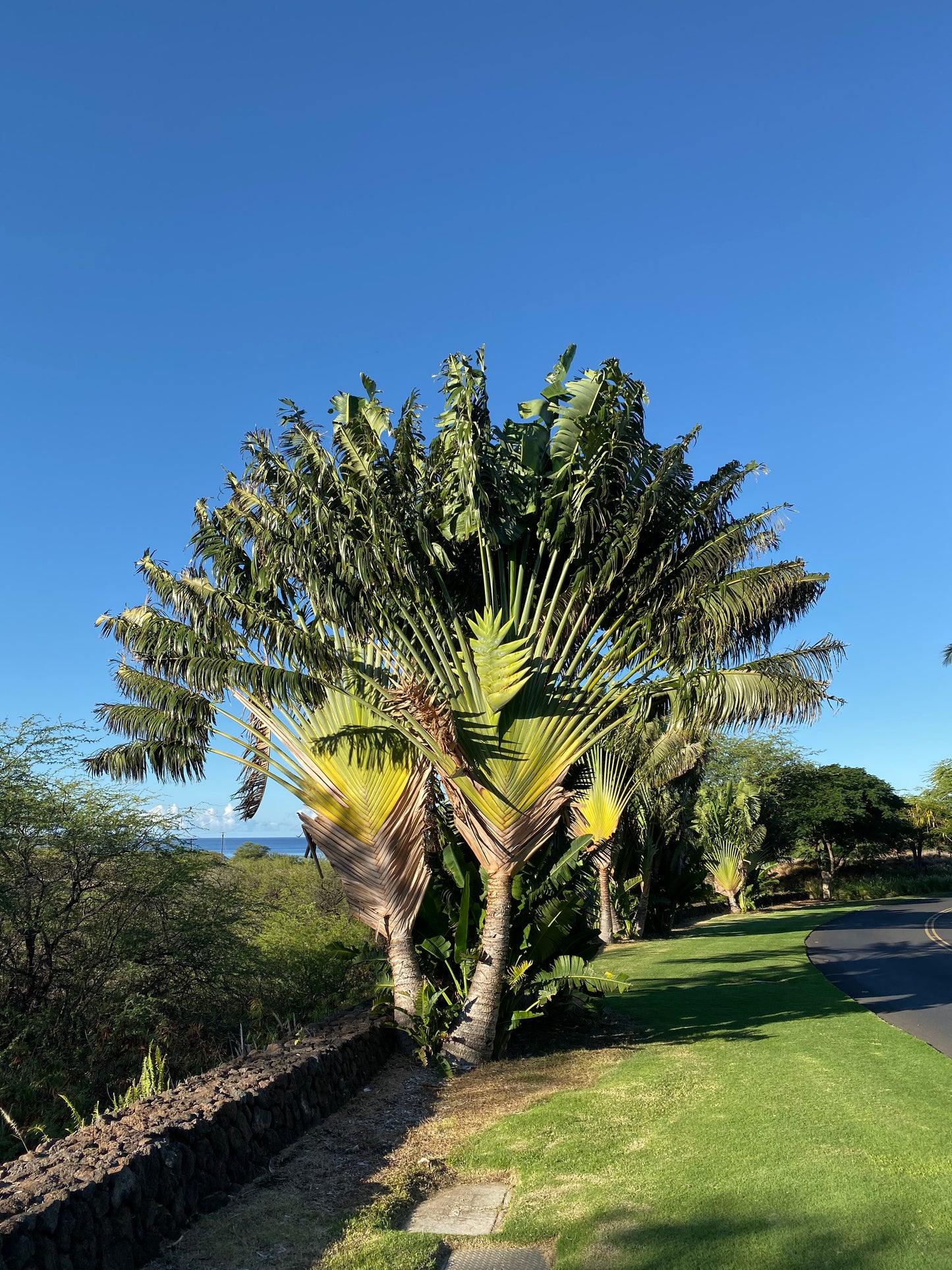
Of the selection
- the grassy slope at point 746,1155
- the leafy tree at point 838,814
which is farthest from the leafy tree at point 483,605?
the leafy tree at point 838,814

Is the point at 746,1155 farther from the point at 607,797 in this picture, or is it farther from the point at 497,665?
the point at 607,797

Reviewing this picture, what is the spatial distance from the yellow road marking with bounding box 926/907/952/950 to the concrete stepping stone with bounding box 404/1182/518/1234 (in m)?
19.9

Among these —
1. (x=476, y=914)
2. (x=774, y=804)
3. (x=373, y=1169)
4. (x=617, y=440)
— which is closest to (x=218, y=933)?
(x=476, y=914)

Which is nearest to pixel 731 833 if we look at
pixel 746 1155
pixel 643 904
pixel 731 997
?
pixel 643 904

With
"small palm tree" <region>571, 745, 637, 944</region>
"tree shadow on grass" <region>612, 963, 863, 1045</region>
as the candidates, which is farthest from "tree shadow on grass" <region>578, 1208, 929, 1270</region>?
"small palm tree" <region>571, 745, 637, 944</region>

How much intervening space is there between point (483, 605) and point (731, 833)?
29.0 meters

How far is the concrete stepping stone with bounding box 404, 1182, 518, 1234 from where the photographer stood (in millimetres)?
5891

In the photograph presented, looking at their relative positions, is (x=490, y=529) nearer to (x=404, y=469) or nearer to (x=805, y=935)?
(x=404, y=469)

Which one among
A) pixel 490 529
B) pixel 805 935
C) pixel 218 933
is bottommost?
pixel 805 935

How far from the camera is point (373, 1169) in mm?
7250

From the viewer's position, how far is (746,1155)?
268 inches

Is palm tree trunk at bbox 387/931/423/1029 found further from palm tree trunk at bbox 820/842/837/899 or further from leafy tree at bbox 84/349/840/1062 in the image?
palm tree trunk at bbox 820/842/837/899

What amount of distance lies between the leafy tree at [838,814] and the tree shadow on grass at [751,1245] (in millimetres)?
45547

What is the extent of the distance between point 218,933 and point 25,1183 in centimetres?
784
